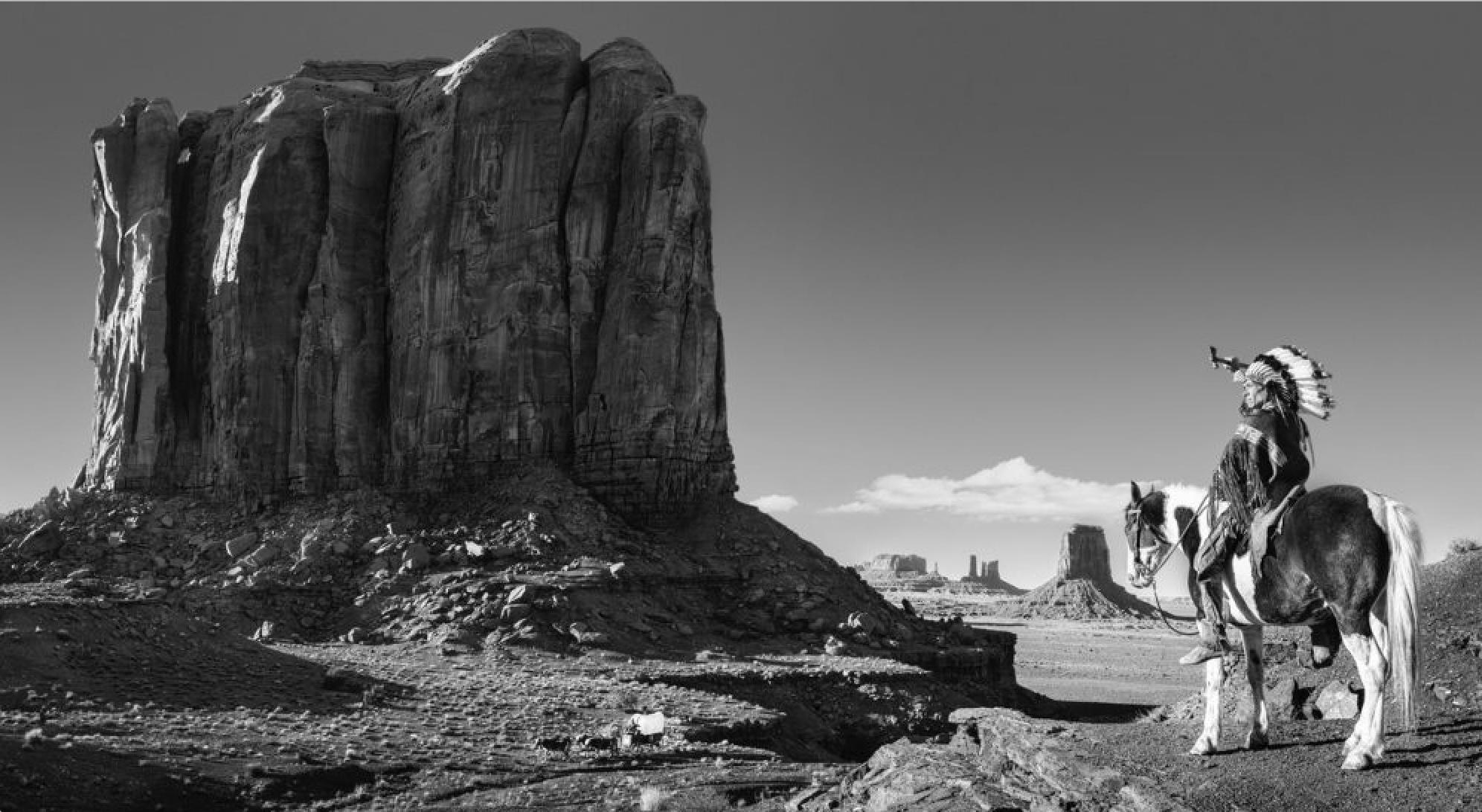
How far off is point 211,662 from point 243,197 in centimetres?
2756

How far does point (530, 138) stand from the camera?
41719 mm

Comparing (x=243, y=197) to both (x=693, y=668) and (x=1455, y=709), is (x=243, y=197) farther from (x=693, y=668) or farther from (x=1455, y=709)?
Answer: (x=1455, y=709)

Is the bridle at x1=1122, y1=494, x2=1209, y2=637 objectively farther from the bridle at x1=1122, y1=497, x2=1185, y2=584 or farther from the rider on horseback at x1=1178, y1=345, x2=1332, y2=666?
the rider on horseback at x1=1178, y1=345, x2=1332, y2=666

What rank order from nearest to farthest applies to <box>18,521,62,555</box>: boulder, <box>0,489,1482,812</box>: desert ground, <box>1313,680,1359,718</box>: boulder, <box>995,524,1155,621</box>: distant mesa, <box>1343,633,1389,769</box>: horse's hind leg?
<box>1343,633,1389,769</box>: horse's hind leg
<box>0,489,1482,812</box>: desert ground
<box>1313,680,1359,718</box>: boulder
<box>18,521,62,555</box>: boulder
<box>995,524,1155,621</box>: distant mesa

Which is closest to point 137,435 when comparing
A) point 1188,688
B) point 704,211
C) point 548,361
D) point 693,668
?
point 548,361

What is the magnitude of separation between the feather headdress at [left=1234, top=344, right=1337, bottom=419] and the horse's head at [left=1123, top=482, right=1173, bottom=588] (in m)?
1.54

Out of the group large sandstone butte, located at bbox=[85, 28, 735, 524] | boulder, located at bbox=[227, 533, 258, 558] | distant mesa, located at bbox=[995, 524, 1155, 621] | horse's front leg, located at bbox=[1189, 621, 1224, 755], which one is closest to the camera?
horse's front leg, located at bbox=[1189, 621, 1224, 755]

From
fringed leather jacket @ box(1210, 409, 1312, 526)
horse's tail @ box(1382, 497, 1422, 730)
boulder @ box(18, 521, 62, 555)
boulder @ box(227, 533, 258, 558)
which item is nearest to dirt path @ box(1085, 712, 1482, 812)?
horse's tail @ box(1382, 497, 1422, 730)

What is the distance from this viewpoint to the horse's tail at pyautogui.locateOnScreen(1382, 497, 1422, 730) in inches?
306

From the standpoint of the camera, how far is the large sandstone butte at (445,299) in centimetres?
3953

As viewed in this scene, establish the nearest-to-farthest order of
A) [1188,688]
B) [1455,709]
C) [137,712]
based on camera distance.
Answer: [1455,709] → [137,712] → [1188,688]

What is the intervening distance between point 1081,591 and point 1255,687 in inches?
4325

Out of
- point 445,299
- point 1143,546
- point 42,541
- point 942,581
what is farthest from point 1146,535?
point 942,581

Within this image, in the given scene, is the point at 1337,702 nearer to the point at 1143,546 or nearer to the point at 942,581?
the point at 1143,546
